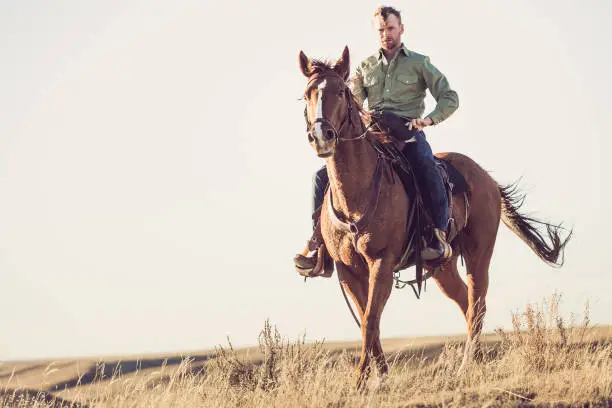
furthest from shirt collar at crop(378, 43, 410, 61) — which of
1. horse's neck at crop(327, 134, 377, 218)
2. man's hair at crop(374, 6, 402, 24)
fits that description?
horse's neck at crop(327, 134, 377, 218)

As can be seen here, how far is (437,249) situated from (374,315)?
1.42 m

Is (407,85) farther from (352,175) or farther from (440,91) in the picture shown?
(352,175)

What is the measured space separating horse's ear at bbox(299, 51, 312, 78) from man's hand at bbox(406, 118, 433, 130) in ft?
4.93

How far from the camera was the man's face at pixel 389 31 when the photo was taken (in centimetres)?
961

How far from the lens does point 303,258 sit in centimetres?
956

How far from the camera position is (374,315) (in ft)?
27.6

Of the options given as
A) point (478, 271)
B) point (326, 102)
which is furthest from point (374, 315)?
point (478, 271)

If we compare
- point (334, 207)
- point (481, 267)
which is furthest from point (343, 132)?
point (481, 267)

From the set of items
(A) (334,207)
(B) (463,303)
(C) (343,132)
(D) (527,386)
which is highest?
(C) (343,132)

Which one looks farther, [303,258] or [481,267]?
[481,267]

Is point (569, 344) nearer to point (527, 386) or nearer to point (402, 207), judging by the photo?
point (527, 386)

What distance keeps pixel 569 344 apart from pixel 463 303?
Result: 1.53 metres

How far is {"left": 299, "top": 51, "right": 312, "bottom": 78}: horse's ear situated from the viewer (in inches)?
334

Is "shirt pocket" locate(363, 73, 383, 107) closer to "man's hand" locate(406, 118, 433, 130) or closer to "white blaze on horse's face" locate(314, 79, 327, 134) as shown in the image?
"man's hand" locate(406, 118, 433, 130)
